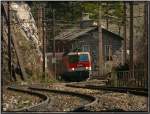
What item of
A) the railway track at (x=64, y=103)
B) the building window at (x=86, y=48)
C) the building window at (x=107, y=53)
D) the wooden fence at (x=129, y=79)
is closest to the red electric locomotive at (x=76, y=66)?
the building window at (x=86, y=48)

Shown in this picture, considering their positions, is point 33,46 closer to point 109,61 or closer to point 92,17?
point 109,61

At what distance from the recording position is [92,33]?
28.6 m

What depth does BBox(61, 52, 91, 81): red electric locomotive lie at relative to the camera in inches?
922

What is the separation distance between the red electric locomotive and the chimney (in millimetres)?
4938

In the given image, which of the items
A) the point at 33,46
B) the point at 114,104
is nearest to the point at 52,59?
the point at 33,46

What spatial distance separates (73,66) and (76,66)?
0.22 meters

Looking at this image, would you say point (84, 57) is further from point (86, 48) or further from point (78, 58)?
point (86, 48)

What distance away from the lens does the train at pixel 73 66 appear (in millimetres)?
23422

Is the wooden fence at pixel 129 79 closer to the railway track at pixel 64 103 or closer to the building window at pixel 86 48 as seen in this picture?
the railway track at pixel 64 103

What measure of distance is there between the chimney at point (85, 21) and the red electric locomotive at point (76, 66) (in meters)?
4.94

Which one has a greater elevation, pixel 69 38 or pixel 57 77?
pixel 69 38

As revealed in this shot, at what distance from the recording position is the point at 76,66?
24.0 meters

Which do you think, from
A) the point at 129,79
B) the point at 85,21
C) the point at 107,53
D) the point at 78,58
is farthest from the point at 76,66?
the point at 85,21

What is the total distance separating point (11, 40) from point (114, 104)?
40.9 feet
